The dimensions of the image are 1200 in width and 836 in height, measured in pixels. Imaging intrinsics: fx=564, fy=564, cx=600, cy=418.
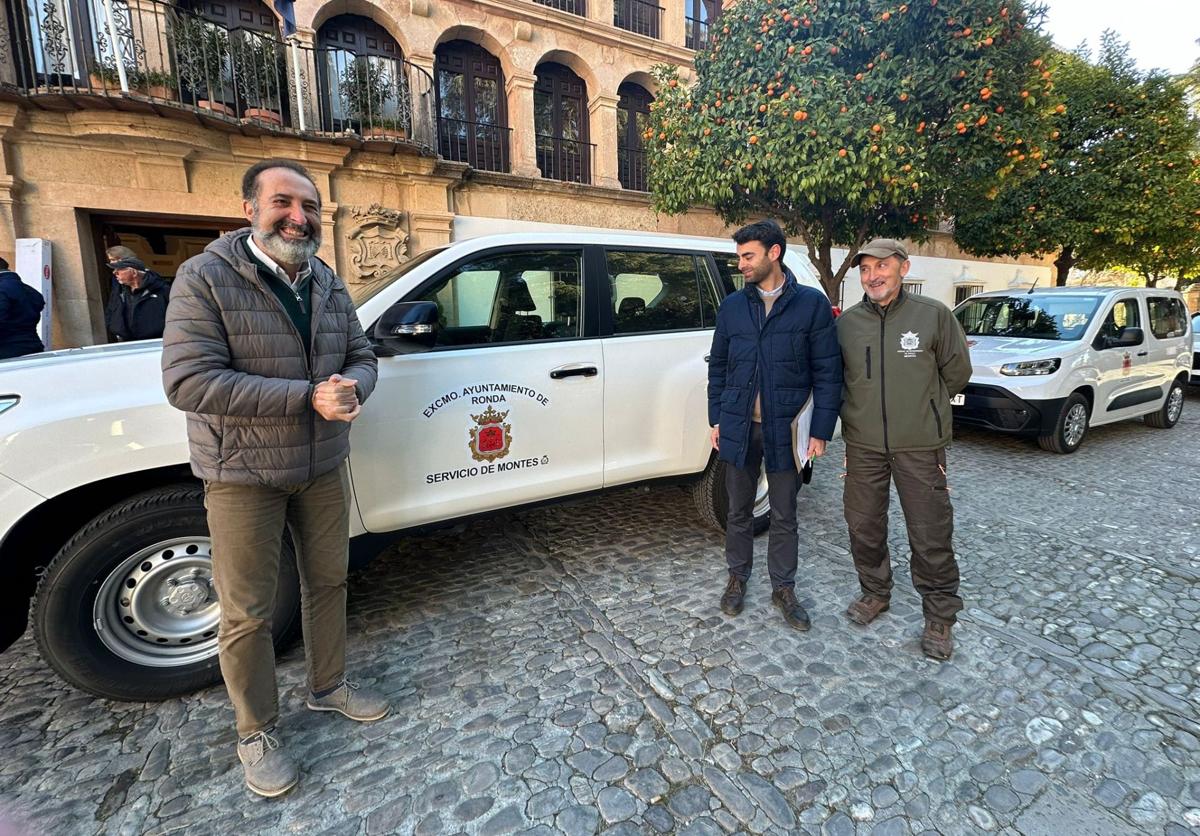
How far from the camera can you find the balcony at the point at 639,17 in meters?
11.8

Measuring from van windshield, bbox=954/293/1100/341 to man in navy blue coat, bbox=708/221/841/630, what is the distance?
220 inches

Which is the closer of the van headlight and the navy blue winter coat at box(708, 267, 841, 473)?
the navy blue winter coat at box(708, 267, 841, 473)

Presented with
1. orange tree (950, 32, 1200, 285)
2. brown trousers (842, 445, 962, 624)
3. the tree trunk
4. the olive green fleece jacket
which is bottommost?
brown trousers (842, 445, 962, 624)

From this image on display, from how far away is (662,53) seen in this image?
39.3 feet

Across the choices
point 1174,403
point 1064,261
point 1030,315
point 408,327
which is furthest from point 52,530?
point 1064,261

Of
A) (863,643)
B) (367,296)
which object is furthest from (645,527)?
(367,296)

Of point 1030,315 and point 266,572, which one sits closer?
point 266,572

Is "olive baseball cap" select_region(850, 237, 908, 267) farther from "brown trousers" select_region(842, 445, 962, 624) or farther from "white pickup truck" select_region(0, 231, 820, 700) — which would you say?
"white pickup truck" select_region(0, 231, 820, 700)

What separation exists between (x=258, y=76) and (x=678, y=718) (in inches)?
398

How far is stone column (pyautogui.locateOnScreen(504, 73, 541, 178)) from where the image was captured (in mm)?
10727

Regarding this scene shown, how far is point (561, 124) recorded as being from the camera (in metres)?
11.8

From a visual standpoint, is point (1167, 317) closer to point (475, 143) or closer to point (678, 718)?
point (678, 718)

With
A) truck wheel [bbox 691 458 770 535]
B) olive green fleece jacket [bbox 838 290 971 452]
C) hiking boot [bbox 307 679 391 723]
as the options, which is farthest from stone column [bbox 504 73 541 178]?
hiking boot [bbox 307 679 391 723]

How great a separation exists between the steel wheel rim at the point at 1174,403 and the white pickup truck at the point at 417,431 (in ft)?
24.5
